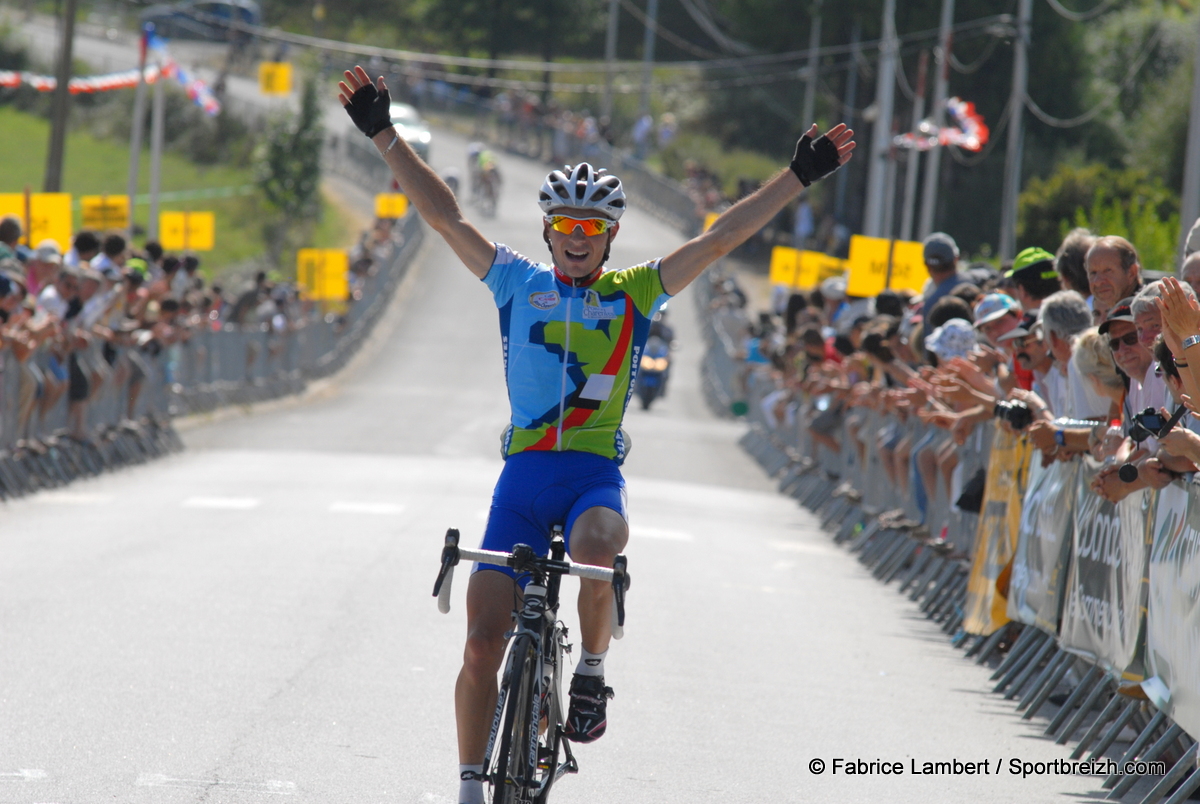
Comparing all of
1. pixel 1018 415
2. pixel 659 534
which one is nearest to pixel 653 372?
pixel 659 534

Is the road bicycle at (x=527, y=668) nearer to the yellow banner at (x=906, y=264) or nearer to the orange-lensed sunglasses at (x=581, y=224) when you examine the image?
the orange-lensed sunglasses at (x=581, y=224)

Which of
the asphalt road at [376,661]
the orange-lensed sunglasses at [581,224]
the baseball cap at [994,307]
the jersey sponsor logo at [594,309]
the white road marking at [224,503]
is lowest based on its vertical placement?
the white road marking at [224,503]

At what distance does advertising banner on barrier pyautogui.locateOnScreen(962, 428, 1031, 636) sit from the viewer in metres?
10.6

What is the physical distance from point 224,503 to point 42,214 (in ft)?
20.8

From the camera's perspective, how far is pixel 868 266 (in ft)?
83.3

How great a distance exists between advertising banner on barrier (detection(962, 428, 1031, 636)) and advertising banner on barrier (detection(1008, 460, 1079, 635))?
7.1 inches

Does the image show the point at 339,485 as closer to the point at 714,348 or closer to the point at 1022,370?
→ the point at 1022,370

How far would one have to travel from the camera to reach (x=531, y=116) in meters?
80.2

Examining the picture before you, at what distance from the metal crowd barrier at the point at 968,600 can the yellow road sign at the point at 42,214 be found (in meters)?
→ 9.03

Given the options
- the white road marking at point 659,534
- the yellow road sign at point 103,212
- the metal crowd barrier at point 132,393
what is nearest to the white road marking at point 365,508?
the white road marking at point 659,534

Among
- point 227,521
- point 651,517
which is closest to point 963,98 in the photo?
point 651,517

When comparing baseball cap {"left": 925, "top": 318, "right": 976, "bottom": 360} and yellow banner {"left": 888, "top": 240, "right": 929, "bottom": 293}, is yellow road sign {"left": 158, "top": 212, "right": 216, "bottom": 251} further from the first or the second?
baseball cap {"left": 925, "top": 318, "right": 976, "bottom": 360}

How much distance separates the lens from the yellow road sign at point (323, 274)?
40.5 meters

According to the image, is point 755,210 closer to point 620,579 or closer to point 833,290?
point 620,579
